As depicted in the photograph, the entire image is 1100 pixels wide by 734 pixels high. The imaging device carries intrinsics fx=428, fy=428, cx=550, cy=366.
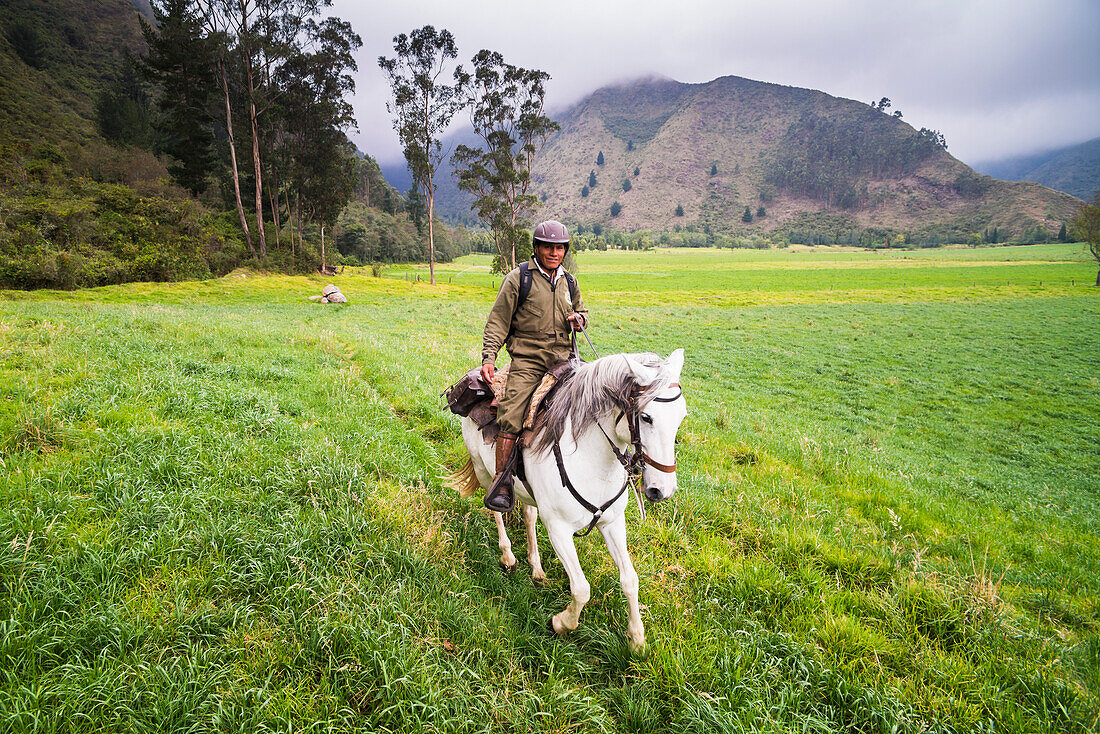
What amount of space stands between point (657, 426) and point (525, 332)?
1744 millimetres

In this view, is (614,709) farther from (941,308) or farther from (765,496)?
(941,308)

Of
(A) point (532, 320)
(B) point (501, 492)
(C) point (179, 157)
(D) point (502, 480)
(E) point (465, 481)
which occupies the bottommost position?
(E) point (465, 481)

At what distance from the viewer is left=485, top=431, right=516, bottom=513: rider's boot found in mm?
4152

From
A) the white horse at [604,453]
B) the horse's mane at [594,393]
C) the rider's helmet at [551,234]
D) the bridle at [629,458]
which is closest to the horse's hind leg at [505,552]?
the white horse at [604,453]

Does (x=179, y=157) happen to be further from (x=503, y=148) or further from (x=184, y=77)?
(x=503, y=148)

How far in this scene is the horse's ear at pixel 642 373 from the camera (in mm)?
3312

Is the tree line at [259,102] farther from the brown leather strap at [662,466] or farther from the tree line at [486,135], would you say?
the brown leather strap at [662,466]

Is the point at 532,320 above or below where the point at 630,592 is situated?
above

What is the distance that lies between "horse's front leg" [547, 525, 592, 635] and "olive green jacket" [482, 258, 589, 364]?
5.65 feet

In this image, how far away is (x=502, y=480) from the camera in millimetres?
4199

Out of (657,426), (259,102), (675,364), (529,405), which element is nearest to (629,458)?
(657,426)

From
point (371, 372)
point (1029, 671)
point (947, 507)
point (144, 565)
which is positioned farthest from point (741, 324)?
point (144, 565)

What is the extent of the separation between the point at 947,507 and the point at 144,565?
33.9 feet

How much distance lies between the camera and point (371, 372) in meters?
9.96
